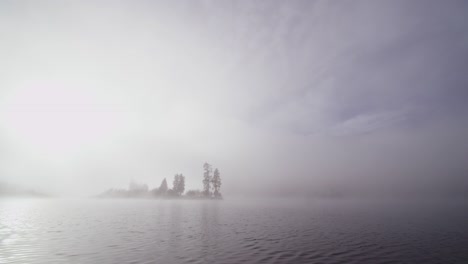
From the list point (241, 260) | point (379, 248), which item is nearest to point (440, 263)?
point (379, 248)

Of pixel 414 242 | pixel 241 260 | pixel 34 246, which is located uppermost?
pixel 34 246

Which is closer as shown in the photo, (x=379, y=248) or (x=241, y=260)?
(x=241, y=260)

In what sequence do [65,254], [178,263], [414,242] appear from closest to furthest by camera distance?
[178,263] < [65,254] < [414,242]

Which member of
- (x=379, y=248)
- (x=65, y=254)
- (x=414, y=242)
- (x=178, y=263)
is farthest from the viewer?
(x=414, y=242)

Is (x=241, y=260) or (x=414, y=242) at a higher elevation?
(x=241, y=260)

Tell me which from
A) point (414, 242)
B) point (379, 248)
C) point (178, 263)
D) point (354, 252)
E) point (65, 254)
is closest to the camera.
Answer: point (178, 263)

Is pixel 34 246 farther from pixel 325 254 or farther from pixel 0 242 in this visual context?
pixel 325 254

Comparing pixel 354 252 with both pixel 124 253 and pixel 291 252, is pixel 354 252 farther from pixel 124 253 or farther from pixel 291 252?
pixel 124 253

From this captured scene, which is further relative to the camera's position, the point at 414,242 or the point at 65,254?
the point at 414,242

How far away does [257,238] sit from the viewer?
3641 cm

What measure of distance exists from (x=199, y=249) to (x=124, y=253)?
8.87m

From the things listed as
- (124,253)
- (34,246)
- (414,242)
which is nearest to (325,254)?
(414,242)

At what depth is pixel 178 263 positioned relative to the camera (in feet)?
76.8

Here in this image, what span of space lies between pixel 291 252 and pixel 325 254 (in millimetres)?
3939
